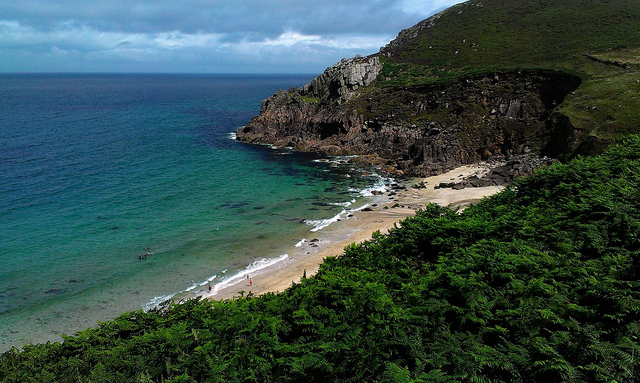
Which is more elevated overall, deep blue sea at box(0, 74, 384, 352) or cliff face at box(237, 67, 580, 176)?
cliff face at box(237, 67, 580, 176)

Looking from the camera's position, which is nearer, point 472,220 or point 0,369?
point 0,369

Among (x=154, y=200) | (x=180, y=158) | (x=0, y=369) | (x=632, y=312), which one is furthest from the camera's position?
(x=180, y=158)

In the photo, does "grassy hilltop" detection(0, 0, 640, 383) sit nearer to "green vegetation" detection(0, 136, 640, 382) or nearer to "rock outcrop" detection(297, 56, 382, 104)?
"green vegetation" detection(0, 136, 640, 382)

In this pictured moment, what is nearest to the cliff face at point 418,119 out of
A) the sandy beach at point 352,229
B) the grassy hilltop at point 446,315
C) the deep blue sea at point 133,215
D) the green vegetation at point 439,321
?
the sandy beach at point 352,229

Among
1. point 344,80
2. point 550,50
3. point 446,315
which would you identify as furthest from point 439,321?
point 550,50

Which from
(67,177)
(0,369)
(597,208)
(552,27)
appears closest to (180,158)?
(67,177)

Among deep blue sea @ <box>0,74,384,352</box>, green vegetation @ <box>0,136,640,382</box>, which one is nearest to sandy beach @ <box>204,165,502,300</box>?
deep blue sea @ <box>0,74,384,352</box>

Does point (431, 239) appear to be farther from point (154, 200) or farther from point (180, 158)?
point (180, 158)

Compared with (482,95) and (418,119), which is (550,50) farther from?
(418,119)
